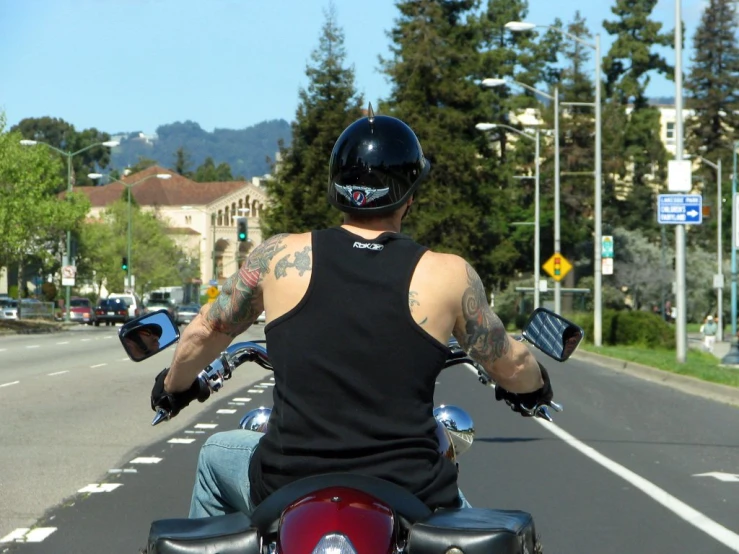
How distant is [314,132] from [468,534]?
72000 millimetres

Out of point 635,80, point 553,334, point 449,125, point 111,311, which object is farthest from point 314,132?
point 553,334

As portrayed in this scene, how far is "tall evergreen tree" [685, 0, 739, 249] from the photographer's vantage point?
101 meters

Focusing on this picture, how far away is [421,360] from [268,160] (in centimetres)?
7636

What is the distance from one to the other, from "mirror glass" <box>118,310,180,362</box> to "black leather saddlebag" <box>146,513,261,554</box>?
41.9 inches

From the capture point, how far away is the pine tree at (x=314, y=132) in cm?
7269

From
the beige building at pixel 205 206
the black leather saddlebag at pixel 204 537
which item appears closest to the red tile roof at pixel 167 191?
the beige building at pixel 205 206

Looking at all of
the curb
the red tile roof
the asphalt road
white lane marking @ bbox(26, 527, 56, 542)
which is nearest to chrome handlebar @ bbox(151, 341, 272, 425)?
the asphalt road

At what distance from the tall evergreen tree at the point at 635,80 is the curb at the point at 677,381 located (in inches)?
2139

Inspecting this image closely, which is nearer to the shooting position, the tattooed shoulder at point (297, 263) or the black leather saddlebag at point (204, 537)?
the black leather saddlebag at point (204, 537)

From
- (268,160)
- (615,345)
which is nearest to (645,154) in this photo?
(268,160)

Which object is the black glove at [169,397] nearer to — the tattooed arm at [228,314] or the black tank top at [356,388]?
the tattooed arm at [228,314]

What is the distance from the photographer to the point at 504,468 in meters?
11.0

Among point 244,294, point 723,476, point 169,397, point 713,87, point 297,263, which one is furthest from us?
point 713,87

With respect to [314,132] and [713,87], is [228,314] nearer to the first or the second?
[314,132]
